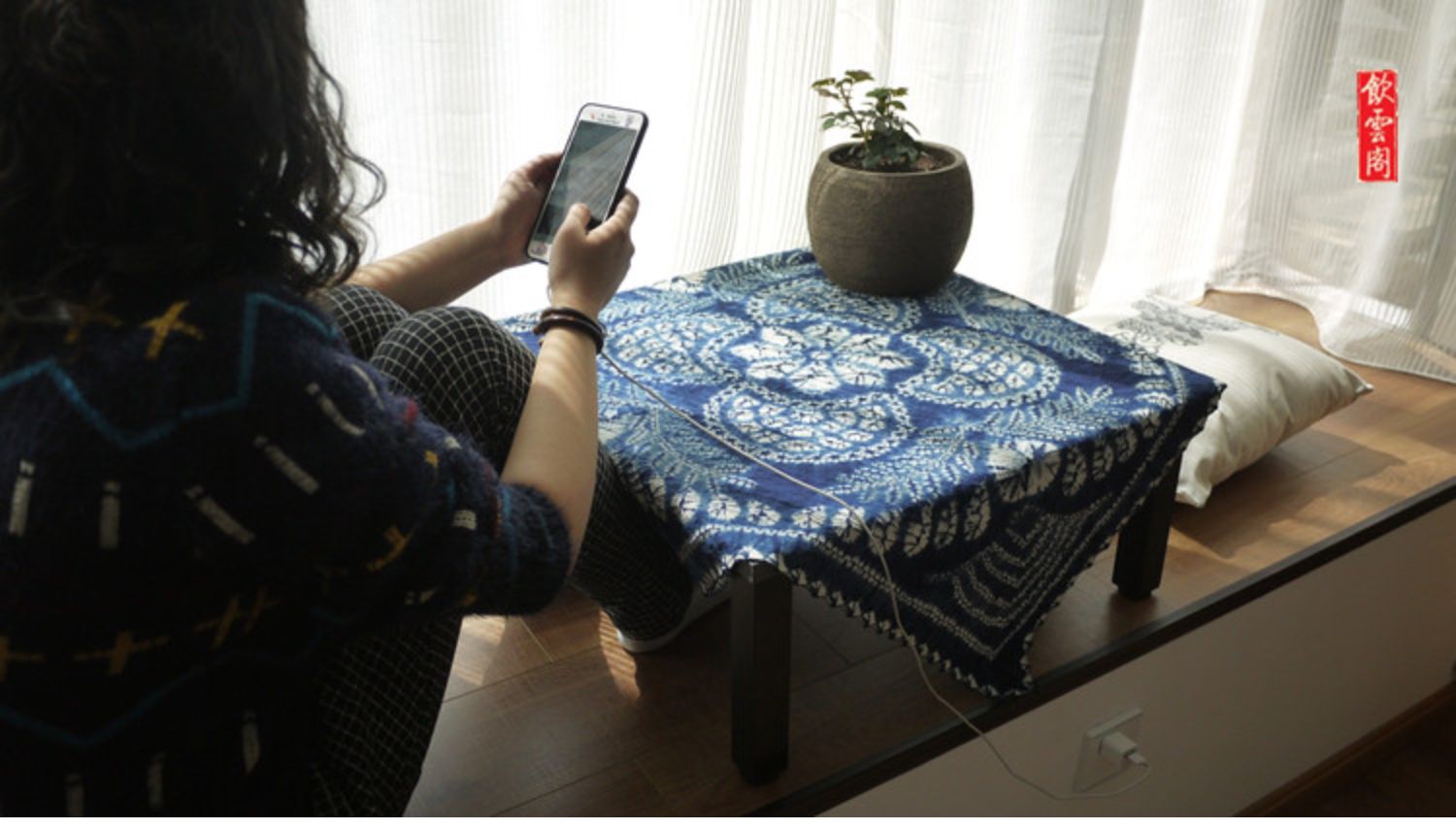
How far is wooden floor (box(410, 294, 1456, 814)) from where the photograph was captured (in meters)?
0.98

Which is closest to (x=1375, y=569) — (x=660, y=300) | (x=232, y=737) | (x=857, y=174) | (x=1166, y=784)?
(x=1166, y=784)

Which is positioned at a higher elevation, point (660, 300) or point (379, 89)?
point (379, 89)

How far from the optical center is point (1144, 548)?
46.8 inches

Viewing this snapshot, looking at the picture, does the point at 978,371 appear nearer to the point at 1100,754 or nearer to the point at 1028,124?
the point at 1100,754

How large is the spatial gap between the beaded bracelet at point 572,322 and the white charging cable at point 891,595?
0.58 feet

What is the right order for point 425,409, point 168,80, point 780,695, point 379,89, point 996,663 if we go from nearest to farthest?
point 168,80
point 425,409
point 780,695
point 996,663
point 379,89

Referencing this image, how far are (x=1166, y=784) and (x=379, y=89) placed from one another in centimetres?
111

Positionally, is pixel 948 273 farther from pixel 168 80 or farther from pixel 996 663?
pixel 168 80

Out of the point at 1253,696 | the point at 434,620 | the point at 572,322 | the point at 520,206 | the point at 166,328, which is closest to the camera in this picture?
the point at 166,328

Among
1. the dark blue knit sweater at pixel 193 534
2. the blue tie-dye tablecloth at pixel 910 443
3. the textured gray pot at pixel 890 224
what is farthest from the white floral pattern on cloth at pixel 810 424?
the dark blue knit sweater at pixel 193 534

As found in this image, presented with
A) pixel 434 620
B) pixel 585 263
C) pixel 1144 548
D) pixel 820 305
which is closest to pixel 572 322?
pixel 585 263

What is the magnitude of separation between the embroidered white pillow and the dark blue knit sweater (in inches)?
40.2

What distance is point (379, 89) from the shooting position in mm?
1204

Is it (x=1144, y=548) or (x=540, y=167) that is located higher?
(x=540, y=167)
